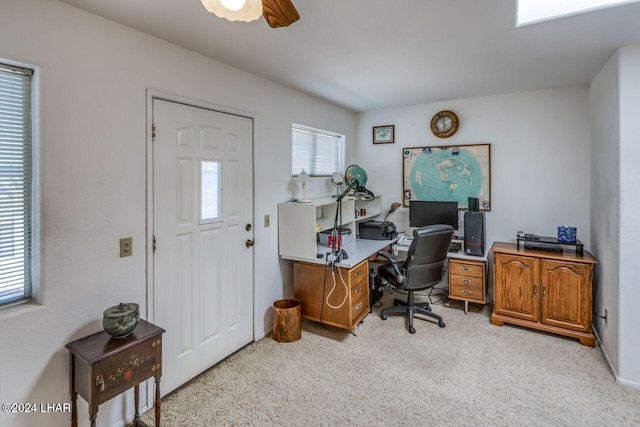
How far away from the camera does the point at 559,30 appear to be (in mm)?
1968

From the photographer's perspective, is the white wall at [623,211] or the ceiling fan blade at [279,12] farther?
the white wall at [623,211]

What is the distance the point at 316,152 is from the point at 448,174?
158cm

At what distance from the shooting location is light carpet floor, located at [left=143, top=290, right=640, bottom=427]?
194 centimetres

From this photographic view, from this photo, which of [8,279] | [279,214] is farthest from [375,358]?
[8,279]

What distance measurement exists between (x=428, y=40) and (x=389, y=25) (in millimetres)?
358

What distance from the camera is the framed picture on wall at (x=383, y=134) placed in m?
4.16

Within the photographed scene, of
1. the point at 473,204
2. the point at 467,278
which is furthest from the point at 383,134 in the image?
the point at 467,278

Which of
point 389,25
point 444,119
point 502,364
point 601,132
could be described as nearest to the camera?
point 389,25

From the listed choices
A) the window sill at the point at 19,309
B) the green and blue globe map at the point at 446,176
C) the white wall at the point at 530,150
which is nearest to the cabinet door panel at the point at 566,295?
the white wall at the point at 530,150

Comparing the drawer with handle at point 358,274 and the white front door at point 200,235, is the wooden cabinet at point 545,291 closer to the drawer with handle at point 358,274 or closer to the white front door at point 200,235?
A: the drawer with handle at point 358,274

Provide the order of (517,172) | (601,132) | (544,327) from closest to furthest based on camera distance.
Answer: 1. (601,132)
2. (544,327)
3. (517,172)

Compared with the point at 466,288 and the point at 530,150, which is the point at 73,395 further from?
the point at 530,150

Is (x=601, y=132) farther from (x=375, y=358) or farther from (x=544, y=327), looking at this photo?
(x=375, y=358)

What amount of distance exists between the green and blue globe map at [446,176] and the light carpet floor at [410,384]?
5.10ft
